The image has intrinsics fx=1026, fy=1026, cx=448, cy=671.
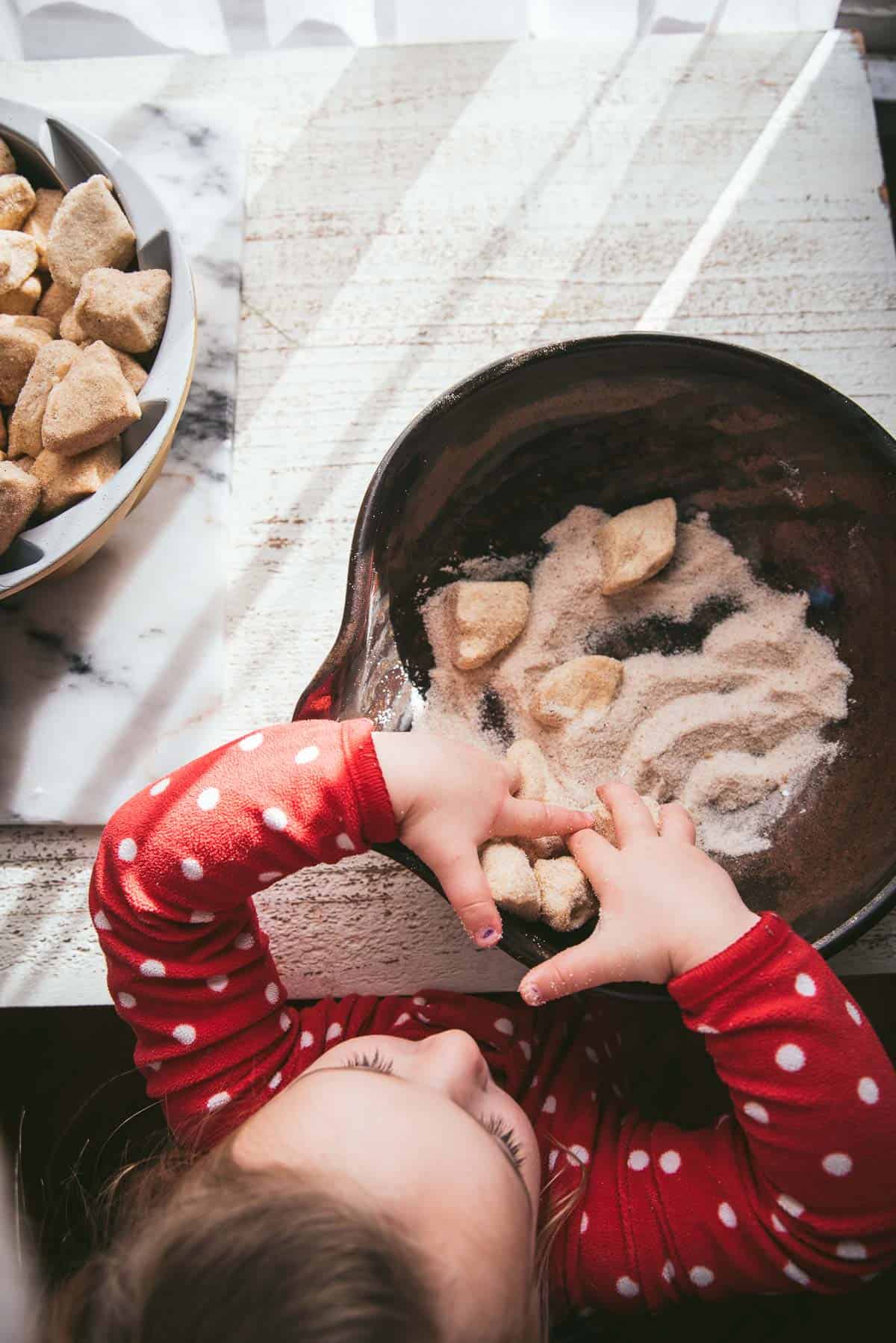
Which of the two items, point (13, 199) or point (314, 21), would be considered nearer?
point (13, 199)

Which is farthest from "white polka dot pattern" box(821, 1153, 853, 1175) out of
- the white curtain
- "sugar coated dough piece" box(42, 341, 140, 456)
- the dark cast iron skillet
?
the white curtain

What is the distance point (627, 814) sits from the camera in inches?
23.2

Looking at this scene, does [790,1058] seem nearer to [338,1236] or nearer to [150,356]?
[338,1236]

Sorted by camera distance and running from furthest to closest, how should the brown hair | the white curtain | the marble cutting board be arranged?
the white curtain → the marble cutting board → the brown hair

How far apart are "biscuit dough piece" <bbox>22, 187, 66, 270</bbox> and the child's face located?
1.72 feet

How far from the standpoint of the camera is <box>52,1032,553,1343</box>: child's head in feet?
1.51

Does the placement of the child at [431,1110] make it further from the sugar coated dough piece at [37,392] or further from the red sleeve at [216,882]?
the sugar coated dough piece at [37,392]

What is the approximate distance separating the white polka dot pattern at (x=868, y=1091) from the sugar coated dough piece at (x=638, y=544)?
304mm

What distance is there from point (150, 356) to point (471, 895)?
0.37 meters

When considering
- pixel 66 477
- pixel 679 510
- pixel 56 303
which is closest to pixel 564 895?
pixel 679 510

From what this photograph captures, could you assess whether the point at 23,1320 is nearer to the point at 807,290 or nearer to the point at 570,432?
the point at 570,432

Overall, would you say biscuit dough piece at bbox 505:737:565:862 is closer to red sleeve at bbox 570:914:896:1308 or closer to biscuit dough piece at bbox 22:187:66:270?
red sleeve at bbox 570:914:896:1308

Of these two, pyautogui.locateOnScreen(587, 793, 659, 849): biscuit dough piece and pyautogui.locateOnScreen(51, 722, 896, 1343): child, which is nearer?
pyautogui.locateOnScreen(51, 722, 896, 1343): child

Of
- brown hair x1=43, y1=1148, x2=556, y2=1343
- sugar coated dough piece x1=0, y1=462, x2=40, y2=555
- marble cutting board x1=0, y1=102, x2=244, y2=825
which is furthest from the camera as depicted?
marble cutting board x1=0, y1=102, x2=244, y2=825
